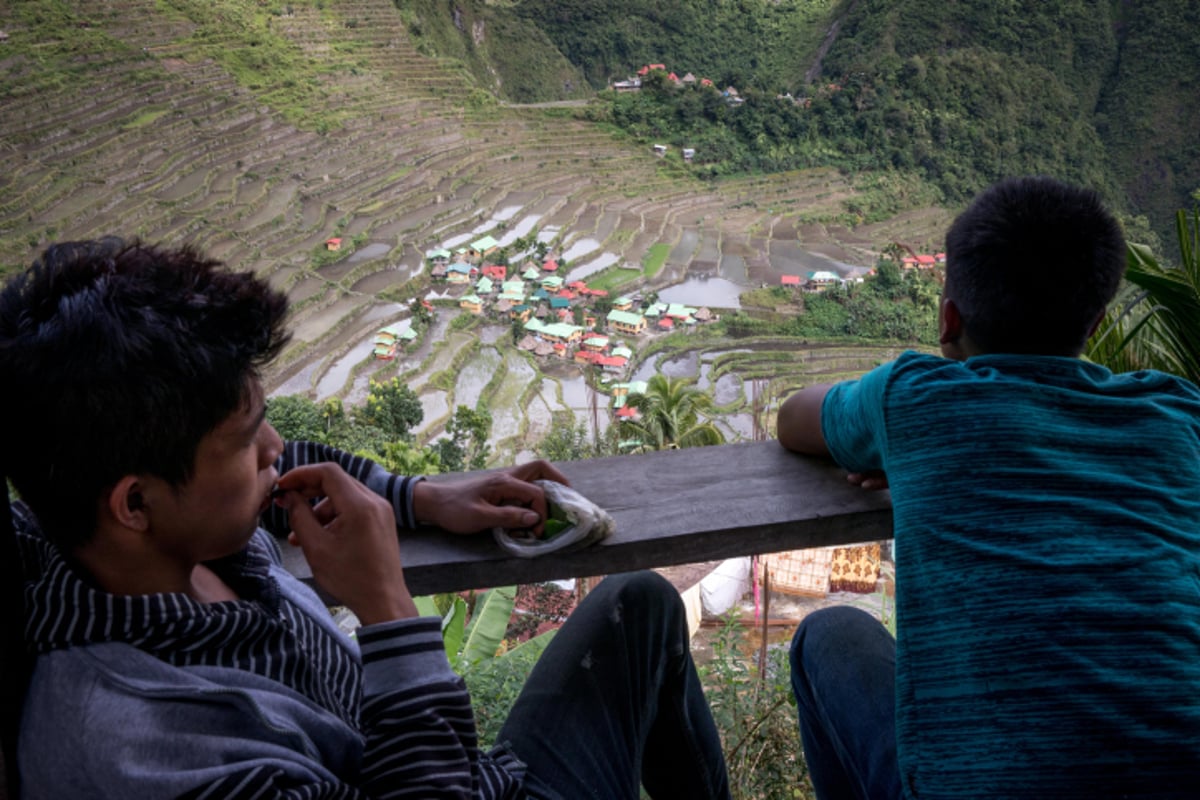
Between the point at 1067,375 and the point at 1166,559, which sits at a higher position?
the point at 1067,375

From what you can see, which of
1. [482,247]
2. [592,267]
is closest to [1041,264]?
[482,247]

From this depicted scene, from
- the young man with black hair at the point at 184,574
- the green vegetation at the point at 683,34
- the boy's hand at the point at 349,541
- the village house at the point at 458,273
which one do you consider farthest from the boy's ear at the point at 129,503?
the green vegetation at the point at 683,34

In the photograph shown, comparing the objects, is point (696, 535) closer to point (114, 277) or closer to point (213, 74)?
point (114, 277)

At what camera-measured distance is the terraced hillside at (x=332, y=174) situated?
1334 centimetres

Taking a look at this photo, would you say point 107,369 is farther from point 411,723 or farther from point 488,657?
point 488,657

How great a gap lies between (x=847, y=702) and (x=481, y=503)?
0.43 meters

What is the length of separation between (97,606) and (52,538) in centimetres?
6

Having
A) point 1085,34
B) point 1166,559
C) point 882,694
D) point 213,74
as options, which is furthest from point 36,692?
point 1085,34

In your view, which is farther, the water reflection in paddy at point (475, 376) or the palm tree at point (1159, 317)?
the water reflection in paddy at point (475, 376)

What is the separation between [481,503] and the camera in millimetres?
846

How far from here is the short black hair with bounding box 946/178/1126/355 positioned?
869 millimetres

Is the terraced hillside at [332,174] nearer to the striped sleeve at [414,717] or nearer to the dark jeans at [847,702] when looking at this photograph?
the dark jeans at [847,702]

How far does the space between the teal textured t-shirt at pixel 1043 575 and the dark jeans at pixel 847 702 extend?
4.6 inches

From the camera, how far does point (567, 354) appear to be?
16.8 metres
